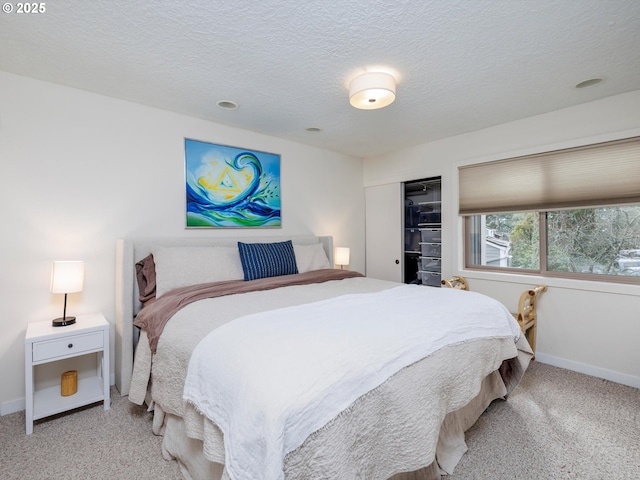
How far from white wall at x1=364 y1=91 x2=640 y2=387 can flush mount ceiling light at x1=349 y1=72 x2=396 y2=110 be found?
168 centimetres

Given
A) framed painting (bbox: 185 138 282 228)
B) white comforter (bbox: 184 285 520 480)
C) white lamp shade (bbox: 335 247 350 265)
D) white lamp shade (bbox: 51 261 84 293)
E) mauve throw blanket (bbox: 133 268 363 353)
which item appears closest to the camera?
white comforter (bbox: 184 285 520 480)

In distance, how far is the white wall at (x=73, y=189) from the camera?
87.1 inches

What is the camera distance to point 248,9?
1.60 meters

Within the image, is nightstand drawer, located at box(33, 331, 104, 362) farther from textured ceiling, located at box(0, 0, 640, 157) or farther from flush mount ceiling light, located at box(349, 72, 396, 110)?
flush mount ceiling light, located at box(349, 72, 396, 110)

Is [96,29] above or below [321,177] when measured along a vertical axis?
above

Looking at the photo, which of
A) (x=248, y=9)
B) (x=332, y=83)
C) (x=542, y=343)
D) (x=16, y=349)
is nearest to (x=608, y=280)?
(x=542, y=343)

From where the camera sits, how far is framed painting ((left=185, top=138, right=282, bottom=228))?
306cm

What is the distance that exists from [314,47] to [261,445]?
2037 millimetres

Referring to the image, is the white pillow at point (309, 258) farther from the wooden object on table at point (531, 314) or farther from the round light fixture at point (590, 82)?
the round light fixture at point (590, 82)

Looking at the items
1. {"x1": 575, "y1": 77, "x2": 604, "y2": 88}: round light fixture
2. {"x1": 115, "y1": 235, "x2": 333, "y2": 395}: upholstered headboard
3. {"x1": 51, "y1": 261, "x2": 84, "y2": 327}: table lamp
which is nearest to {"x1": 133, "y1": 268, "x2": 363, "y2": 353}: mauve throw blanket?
{"x1": 115, "y1": 235, "x2": 333, "y2": 395}: upholstered headboard

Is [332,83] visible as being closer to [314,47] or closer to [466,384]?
[314,47]

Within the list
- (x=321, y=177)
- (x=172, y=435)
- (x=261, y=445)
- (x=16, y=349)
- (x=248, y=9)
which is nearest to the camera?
(x=261, y=445)

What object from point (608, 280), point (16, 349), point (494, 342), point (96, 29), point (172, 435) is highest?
point (96, 29)

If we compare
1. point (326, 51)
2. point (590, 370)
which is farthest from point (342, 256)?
point (590, 370)
